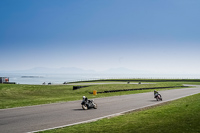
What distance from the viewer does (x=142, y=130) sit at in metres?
8.32

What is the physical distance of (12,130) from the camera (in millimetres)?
9148

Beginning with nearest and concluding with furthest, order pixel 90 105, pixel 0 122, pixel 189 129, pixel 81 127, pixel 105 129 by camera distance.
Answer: pixel 189 129 < pixel 105 129 < pixel 81 127 < pixel 0 122 < pixel 90 105

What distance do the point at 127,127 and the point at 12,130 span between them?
4964mm

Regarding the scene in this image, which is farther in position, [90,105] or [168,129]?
[90,105]

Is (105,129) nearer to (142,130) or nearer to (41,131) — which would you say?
(142,130)

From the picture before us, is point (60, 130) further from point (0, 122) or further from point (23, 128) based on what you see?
point (0, 122)

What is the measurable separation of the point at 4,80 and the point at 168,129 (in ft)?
207

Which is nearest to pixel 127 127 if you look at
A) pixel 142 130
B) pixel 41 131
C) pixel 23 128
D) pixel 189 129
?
pixel 142 130

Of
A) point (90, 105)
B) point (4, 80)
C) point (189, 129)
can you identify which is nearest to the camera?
point (189, 129)

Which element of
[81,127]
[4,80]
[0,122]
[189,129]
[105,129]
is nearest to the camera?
[189,129]

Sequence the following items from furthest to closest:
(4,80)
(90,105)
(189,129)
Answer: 1. (4,80)
2. (90,105)
3. (189,129)

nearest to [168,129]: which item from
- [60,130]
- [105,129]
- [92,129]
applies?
[105,129]

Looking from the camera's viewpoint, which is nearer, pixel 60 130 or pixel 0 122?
pixel 60 130

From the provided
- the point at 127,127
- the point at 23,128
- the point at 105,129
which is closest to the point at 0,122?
the point at 23,128
